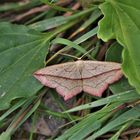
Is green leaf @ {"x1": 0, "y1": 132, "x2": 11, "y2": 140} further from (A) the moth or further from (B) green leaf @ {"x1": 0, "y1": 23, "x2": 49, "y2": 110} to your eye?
(A) the moth

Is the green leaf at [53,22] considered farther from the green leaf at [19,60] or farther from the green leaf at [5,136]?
the green leaf at [5,136]

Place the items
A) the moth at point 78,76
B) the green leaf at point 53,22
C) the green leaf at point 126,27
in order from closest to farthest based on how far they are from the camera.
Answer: the green leaf at point 126,27 → the moth at point 78,76 → the green leaf at point 53,22

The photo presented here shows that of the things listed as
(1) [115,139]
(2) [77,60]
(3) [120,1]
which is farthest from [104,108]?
(3) [120,1]

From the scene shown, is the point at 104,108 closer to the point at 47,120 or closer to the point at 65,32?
the point at 47,120

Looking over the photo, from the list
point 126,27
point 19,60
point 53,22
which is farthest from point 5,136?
point 126,27

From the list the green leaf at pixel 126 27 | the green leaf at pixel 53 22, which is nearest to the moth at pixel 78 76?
the green leaf at pixel 126 27

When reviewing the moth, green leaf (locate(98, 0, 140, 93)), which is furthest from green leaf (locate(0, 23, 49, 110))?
green leaf (locate(98, 0, 140, 93))

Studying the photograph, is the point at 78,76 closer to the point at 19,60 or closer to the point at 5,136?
the point at 19,60
